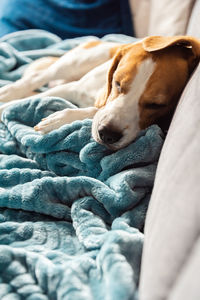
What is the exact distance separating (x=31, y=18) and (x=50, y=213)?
1698mm

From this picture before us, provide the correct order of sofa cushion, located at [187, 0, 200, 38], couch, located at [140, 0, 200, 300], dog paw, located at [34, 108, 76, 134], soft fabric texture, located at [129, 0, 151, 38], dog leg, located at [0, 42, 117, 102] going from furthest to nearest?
soft fabric texture, located at [129, 0, 151, 38] → dog leg, located at [0, 42, 117, 102] → sofa cushion, located at [187, 0, 200, 38] → dog paw, located at [34, 108, 76, 134] → couch, located at [140, 0, 200, 300]

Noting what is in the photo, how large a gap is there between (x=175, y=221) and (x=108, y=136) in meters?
0.50

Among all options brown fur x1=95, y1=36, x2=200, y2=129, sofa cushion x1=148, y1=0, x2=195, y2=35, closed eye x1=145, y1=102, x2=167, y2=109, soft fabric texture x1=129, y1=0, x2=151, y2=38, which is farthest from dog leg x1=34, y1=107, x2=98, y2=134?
soft fabric texture x1=129, y1=0, x2=151, y2=38

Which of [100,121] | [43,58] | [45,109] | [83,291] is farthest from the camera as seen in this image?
[43,58]

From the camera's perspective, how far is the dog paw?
4.04 ft

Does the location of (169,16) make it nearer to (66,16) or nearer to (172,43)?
(66,16)

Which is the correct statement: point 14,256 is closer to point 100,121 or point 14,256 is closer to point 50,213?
point 50,213

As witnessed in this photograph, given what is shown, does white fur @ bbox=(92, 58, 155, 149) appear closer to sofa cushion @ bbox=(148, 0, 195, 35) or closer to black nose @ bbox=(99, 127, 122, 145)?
black nose @ bbox=(99, 127, 122, 145)

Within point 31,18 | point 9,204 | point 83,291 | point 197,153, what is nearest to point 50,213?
point 9,204

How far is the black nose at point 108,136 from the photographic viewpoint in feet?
3.64

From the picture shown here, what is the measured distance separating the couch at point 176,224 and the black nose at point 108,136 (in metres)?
0.25

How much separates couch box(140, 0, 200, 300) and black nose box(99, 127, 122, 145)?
0.25 metres

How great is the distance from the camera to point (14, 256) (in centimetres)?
81

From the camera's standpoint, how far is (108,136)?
3.65 ft
